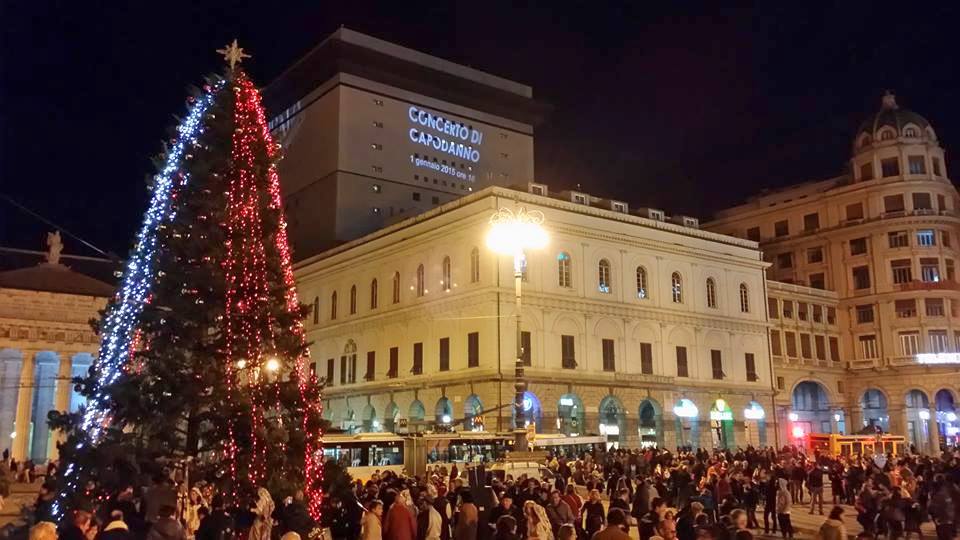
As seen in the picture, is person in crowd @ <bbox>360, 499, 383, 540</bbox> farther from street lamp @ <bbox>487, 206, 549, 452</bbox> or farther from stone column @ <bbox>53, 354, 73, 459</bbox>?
stone column @ <bbox>53, 354, 73, 459</bbox>

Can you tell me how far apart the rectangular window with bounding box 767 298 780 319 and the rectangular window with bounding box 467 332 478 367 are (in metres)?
25.6

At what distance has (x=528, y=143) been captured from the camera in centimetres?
7844

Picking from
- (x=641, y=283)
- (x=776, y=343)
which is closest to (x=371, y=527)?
(x=641, y=283)

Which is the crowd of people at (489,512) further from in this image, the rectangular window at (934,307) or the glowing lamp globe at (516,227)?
the rectangular window at (934,307)

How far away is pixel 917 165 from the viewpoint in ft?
192

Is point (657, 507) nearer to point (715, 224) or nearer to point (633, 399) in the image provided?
point (633, 399)

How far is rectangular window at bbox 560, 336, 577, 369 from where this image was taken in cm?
4306

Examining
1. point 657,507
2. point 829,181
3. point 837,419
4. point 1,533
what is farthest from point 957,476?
point 829,181

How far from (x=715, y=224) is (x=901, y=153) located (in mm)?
15612

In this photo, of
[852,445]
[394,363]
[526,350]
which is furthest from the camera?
[394,363]

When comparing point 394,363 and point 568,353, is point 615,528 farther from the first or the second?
point 394,363

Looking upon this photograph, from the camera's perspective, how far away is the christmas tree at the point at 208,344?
12844 mm

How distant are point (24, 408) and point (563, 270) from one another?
101ft

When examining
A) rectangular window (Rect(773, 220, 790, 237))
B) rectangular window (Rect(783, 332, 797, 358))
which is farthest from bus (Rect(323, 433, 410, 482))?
rectangular window (Rect(773, 220, 790, 237))
